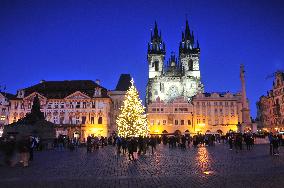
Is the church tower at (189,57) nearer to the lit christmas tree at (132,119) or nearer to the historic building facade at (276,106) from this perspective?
the historic building facade at (276,106)

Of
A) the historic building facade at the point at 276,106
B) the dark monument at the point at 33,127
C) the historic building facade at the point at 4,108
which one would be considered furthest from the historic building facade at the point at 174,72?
the dark monument at the point at 33,127

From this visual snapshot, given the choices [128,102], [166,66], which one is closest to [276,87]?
[166,66]

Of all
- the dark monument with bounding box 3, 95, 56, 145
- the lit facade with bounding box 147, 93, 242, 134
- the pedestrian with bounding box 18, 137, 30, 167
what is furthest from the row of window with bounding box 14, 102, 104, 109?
the pedestrian with bounding box 18, 137, 30, 167

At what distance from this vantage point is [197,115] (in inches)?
3467

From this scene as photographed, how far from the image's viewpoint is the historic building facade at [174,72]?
102m

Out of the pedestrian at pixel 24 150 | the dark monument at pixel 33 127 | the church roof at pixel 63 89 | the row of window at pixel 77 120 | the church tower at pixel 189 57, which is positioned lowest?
the pedestrian at pixel 24 150

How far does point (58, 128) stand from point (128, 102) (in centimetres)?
2994

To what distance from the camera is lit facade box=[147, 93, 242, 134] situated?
283 ft

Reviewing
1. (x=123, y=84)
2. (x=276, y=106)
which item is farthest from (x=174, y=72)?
(x=276, y=106)

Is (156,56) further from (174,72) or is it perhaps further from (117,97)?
(117,97)

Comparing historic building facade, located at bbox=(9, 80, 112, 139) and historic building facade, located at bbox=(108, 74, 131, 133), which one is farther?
historic building facade, located at bbox=(108, 74, 131, 133)

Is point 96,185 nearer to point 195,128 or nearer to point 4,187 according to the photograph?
point 4,187

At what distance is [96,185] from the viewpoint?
10.0 meters

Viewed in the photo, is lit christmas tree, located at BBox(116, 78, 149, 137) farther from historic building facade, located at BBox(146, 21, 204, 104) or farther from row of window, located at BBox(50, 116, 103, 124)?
historic building facade, located at BBox(146, 21, 204, 104)
